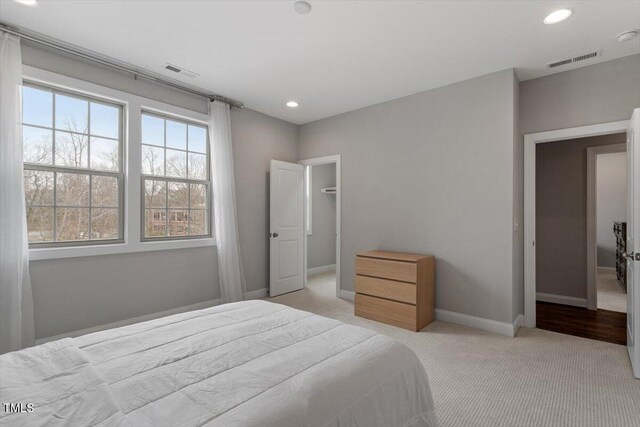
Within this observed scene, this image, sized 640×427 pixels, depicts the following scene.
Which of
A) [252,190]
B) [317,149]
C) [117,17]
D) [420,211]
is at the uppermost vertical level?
[117,17]

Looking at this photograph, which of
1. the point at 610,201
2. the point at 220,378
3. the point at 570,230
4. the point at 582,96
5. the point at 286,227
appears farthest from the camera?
the point at 610,201

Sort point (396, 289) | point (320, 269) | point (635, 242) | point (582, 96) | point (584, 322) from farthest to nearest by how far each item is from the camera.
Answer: point (320, 269)
point (584, 322)
point (396, 289)
point (582, 96)
point (635, 242)

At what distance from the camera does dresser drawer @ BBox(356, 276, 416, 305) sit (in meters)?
3.34

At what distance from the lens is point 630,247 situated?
256cm

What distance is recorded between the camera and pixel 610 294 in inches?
185

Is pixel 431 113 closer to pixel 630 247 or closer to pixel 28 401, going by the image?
pixel 630 247

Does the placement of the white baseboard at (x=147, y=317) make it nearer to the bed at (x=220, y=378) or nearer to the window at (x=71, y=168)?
the window at (x=71, y=168)

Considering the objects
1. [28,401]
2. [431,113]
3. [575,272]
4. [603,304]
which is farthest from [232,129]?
[603,304]

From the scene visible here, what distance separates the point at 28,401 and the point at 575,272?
17.9 ft

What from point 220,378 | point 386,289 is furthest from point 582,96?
point 220,378

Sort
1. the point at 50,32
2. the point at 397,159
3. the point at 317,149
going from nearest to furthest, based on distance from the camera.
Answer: the point at 50,32
the point at 397,159
the point at 317,149

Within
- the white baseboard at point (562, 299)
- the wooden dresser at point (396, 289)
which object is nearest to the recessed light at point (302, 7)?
the wooden dresser at point (396, 289)

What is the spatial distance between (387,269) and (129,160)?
10.0ft

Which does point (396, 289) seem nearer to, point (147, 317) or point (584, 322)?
point (584, 322)
